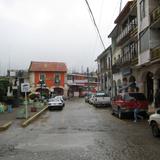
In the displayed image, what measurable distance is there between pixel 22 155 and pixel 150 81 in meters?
24.3

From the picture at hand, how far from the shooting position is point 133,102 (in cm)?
2367

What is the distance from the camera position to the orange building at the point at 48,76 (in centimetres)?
8369

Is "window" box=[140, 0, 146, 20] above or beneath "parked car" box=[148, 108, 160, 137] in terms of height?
above

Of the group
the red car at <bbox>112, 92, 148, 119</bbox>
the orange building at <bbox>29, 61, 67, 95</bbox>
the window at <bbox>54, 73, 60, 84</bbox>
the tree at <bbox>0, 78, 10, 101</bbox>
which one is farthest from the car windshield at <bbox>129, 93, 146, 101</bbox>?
the window at <bbox>54, 73, 60, 84</bbox>

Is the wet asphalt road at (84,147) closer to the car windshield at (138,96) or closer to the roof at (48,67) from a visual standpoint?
the car windshield at (138,96)

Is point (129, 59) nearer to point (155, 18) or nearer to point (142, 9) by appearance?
point (142, 9)

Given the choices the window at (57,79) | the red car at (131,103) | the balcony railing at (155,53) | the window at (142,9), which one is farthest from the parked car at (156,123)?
the window at (57,79)

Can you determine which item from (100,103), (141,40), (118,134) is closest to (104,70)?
(100,103)

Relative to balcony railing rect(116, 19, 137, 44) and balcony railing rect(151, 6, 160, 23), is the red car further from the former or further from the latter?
balcony railing rect(116, 19, 137, 44)

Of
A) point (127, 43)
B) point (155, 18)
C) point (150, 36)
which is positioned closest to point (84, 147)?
point (155, 18)

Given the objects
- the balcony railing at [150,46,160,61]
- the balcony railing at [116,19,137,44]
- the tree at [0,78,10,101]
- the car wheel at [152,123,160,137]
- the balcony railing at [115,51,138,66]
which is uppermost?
the balcony railing at [116,19,137,44]

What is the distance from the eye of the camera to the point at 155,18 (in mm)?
25781

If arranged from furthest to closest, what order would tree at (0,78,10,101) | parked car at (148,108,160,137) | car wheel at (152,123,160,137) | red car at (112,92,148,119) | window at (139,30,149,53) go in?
tree at (0,78,10,101)
window at (139,30,149,53)
red car at (112,92,148,119)
car wheel at (152,123,160,137)
parked car at (148,108,160,137)

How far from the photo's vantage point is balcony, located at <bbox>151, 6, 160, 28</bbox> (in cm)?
2505
